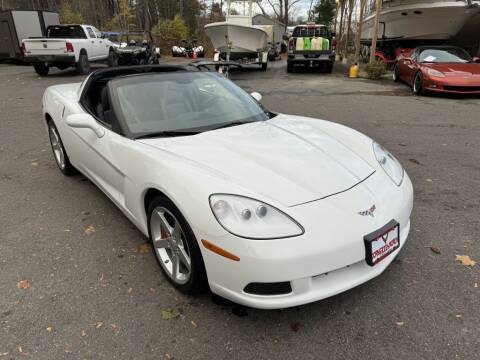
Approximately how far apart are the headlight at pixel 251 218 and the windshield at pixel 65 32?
619 inches

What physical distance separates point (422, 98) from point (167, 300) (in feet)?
31.8

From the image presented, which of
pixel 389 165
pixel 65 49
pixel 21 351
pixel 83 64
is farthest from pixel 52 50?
pixel 389 165

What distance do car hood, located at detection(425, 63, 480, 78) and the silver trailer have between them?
17.8 metres

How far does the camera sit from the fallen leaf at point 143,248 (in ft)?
9.95

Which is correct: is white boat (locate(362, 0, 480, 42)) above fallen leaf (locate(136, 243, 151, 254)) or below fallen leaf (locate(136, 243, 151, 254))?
above

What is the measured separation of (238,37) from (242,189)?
15.3 metres

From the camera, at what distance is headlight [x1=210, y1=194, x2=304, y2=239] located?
6.46 ft

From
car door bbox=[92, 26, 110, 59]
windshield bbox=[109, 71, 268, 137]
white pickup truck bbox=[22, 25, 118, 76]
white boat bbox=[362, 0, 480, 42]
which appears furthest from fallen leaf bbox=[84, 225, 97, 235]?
white boat bbox=[362, 0, 480, 42]

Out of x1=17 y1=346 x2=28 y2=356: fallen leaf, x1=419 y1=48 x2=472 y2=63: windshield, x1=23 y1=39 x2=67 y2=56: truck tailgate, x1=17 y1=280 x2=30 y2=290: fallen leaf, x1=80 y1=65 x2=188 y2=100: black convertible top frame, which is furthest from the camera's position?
x1=23 y1=39 x2=67 y2=56: truck tailgate

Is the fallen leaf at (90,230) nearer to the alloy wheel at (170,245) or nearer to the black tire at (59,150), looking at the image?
the alloy wheel at (170,245)

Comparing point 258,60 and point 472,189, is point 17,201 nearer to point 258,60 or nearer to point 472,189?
point 472,189

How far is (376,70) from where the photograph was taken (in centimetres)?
1404

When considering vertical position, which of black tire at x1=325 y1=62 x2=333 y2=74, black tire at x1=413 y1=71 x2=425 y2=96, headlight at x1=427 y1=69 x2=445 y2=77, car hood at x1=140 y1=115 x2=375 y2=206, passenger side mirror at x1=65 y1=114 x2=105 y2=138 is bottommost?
black tire at x1=325 y1=62 x2=333 y2=74

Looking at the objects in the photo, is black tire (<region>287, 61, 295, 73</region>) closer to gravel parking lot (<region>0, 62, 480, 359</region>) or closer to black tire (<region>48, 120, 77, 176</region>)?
gravel parking lot (<region>0, 62, 480, 359</region>)
